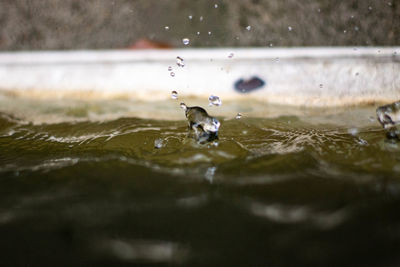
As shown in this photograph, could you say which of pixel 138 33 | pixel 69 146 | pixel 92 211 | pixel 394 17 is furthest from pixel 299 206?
pixel 138 33

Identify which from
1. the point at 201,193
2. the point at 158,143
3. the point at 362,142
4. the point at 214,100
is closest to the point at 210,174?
the point at 201,193

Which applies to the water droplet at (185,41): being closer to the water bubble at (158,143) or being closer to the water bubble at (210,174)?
the water bubble at (158,143)

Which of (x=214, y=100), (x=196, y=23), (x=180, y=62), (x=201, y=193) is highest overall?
(x=196, y=23)

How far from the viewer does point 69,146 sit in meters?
1.09

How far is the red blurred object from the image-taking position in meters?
1.63

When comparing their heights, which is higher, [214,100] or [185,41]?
[185,41]

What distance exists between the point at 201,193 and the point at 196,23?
0.94 meters

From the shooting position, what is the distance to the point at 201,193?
32.7 inches

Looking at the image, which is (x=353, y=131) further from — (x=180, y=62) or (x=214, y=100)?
(x=180, y=62)

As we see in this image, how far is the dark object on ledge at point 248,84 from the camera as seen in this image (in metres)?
1.44

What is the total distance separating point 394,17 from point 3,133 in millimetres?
1343

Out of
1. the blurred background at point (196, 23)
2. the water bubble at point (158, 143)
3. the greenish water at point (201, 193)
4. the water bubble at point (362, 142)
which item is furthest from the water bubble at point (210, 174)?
the blurred background at point (196, 23)

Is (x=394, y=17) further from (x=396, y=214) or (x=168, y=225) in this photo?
(x=168, y=225)

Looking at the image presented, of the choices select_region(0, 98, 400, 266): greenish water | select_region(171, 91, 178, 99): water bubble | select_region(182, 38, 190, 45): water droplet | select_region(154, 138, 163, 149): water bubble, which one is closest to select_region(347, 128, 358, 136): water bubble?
select_region(0, 98, 400, 266): greenish water
